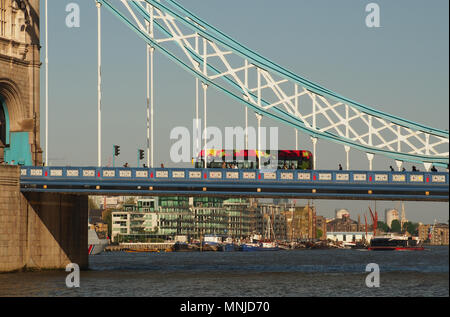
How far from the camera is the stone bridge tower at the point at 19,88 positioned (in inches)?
3248

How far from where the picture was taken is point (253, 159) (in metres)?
83.3

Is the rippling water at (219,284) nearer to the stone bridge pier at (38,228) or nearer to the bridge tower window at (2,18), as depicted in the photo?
the stone bridge pier at (38,228)

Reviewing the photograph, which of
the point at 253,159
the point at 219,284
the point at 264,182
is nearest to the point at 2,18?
the point at 253,159

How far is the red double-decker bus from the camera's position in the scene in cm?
8331

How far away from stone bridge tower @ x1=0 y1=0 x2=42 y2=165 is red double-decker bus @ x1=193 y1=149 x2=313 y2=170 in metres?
15.3

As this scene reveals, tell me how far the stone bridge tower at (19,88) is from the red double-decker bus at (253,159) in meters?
15.3

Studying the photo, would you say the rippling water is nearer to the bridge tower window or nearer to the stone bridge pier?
the stone bridge pier

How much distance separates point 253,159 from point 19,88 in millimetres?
21593

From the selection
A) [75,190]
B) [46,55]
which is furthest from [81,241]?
[46,55]

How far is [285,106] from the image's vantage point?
255 feet

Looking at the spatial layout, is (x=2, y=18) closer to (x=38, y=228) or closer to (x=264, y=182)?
(x=38, y=228)
